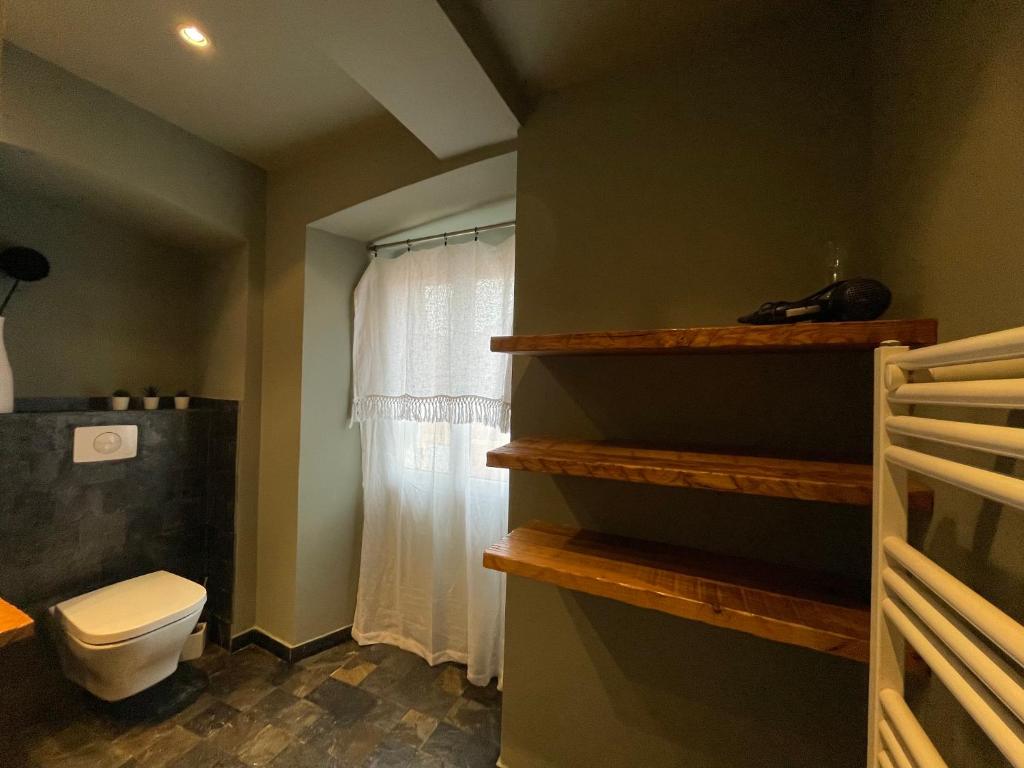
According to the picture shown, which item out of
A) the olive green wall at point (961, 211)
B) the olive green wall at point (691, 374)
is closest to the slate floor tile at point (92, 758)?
the olive green wall at point (691, 374)

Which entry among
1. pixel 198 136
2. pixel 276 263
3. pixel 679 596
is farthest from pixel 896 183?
pixel 198 136

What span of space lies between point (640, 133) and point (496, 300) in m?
0.76

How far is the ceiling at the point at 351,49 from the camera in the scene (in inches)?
36.0

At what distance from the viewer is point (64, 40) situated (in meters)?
1.14

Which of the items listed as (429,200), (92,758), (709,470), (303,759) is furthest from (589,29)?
(92,758)

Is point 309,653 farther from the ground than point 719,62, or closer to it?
closer to it

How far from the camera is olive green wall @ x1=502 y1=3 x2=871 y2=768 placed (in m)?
0.86

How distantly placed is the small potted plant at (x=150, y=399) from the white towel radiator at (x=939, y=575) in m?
2.60

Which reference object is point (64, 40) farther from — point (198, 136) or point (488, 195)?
point (488, 195)

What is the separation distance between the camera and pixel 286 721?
138cm

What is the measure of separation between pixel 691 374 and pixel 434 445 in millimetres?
1170

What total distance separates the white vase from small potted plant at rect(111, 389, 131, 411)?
298mm

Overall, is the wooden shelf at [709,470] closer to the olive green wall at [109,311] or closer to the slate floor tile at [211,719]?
the slate floor tile at [211,719]

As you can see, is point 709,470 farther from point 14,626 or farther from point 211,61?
point 211,61
